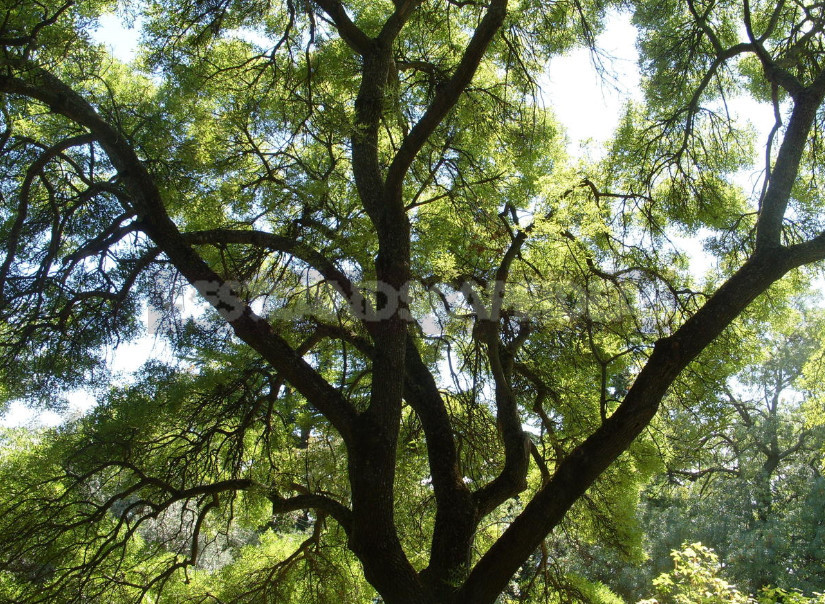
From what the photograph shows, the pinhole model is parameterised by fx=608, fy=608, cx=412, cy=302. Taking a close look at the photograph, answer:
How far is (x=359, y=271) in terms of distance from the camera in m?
5.65

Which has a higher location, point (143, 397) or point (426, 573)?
point (143, 397)

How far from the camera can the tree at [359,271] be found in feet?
13.4

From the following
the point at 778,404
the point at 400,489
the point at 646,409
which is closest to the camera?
the point at 646,409

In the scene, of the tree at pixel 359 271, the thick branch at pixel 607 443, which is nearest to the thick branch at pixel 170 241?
the tree at pixel 359 271

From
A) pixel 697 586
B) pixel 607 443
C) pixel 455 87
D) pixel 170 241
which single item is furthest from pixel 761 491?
pixel 170 241

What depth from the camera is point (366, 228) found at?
5.22 metres

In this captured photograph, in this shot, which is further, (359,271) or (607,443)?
(359,271)

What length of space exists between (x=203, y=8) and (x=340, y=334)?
289cm

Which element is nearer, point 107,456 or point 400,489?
point 107,456

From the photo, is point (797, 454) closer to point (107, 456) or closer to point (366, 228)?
point (366, 228)

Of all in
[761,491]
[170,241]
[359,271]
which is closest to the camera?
[170,241]

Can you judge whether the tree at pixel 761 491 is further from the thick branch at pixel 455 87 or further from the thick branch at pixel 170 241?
the thick branch at pixel 170 241

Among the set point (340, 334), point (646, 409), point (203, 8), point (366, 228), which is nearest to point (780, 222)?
point (646, 409)

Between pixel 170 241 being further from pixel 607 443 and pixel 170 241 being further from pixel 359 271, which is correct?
pixel 607 443
